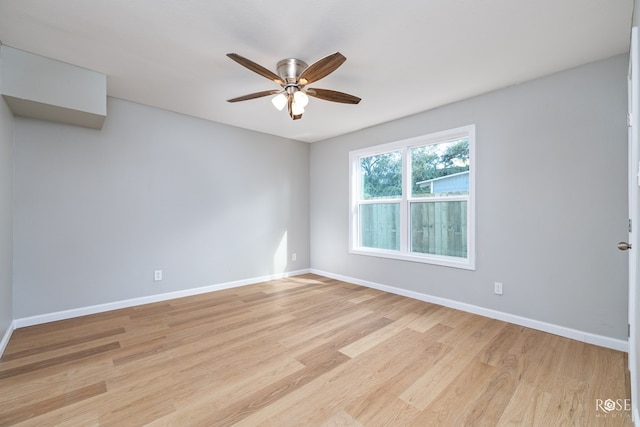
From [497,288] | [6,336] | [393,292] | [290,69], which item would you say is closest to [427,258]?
[393,292]

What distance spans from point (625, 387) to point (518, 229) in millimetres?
1390

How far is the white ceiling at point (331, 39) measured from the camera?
1.78m

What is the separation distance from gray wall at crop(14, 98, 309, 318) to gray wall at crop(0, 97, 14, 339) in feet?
→ 0.44

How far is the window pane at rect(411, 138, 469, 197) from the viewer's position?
3268 mm

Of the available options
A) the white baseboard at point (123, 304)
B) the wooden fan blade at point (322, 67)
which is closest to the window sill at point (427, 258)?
the white baseboard at point (123, 304)

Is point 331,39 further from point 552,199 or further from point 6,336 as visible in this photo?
point 6,336

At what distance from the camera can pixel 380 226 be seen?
422 centimetres

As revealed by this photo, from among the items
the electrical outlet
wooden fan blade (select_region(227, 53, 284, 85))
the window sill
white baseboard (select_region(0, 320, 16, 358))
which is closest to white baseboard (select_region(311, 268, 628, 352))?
the electrical outlet

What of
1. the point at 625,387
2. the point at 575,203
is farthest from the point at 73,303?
the point at 575,203

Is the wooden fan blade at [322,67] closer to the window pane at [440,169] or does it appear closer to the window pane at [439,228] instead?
the window pane at [440,169]

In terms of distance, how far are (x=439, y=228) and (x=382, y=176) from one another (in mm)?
1167

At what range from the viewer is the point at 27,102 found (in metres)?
2.35

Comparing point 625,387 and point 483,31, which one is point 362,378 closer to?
point 625,387

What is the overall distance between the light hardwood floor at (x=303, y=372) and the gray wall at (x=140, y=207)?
0.51 metres
